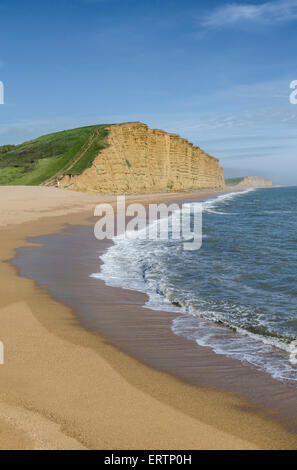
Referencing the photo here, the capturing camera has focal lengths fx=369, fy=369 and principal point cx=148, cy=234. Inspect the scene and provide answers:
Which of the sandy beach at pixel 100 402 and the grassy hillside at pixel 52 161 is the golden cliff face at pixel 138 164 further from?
the sandy beach at pixel 100 402

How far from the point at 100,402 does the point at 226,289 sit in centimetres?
499

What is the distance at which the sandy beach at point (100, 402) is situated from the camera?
107 inches

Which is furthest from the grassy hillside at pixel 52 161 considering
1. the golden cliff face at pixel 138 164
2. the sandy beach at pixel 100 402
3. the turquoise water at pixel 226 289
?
the sandy beach at pixel 100 402

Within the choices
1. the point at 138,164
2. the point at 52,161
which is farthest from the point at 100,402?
the point at 52,161

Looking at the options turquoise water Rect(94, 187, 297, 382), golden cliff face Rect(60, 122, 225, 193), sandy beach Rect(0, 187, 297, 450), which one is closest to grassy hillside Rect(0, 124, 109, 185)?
golden cliff face Rect(60, 122, 225, 193)

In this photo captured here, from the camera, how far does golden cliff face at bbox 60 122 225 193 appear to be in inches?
2036

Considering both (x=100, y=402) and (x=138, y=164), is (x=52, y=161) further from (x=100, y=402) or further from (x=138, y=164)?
(x=100, y=402)

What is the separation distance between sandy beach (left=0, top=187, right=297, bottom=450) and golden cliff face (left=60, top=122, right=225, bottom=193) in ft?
149

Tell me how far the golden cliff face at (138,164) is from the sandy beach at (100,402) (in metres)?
45.6

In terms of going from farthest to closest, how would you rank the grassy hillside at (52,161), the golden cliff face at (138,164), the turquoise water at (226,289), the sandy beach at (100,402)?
the grassy hillside at (52,161)
the golden cliff face at (138,164)
the turquoise water at (226,289)
the sandy beach at (100,402)

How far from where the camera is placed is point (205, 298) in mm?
7117

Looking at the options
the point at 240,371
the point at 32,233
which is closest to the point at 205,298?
the point at 240,371

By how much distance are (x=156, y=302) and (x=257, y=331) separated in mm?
2039

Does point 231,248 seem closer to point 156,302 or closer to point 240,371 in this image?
point 156,302
